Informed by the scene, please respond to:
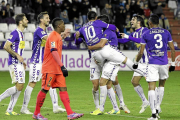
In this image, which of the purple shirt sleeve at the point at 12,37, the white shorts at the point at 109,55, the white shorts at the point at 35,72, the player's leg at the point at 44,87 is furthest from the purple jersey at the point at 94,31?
the purple shirt sleeve at the point at 12,37

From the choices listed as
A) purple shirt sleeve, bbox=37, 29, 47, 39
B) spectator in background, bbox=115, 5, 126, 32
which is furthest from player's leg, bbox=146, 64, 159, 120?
spectator in background, bbox=115, 5, 126, 32

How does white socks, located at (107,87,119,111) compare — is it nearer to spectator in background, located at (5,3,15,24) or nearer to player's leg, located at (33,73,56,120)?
player's leg, located at (33,73,56,120)

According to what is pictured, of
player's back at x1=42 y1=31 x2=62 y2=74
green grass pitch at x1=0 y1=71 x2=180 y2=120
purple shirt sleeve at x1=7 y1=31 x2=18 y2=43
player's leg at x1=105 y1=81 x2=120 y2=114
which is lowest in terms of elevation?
green grass pitch at x1=0 y1=71 x2=180 y2=120

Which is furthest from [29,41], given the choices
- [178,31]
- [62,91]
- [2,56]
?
[62,91]

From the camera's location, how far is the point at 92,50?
341 inches

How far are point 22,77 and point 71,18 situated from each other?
630 inches

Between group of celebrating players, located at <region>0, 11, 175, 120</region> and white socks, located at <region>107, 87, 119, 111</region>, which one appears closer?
group of celebrating players, located at <region>0, 11, 175, 120</region>

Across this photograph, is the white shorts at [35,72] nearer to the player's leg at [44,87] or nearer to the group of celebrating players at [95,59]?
the group of celebrating players at [95,59]

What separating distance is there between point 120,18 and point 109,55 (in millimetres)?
15457

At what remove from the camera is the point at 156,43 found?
7.93 meters

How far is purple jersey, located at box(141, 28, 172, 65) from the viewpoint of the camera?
312 inches

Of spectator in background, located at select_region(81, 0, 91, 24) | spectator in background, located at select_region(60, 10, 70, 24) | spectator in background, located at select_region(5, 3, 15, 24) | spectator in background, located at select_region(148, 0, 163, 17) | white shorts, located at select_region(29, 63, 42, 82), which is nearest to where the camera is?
white shorts, located at select_region(29, 63, 42, 82)

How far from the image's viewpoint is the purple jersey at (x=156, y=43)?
791cm

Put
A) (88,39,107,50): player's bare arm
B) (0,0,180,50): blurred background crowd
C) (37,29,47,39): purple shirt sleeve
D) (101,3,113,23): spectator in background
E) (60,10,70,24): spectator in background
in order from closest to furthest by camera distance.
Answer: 1. (88,39,107,50): player's bare arm
2. (37,29,47,39): purple shirt sleeve
3. (0,0,180,50): blurred background crowd
4. (60,10,70,24): spectator in background
5. (101,3,113,23): spectator in background
